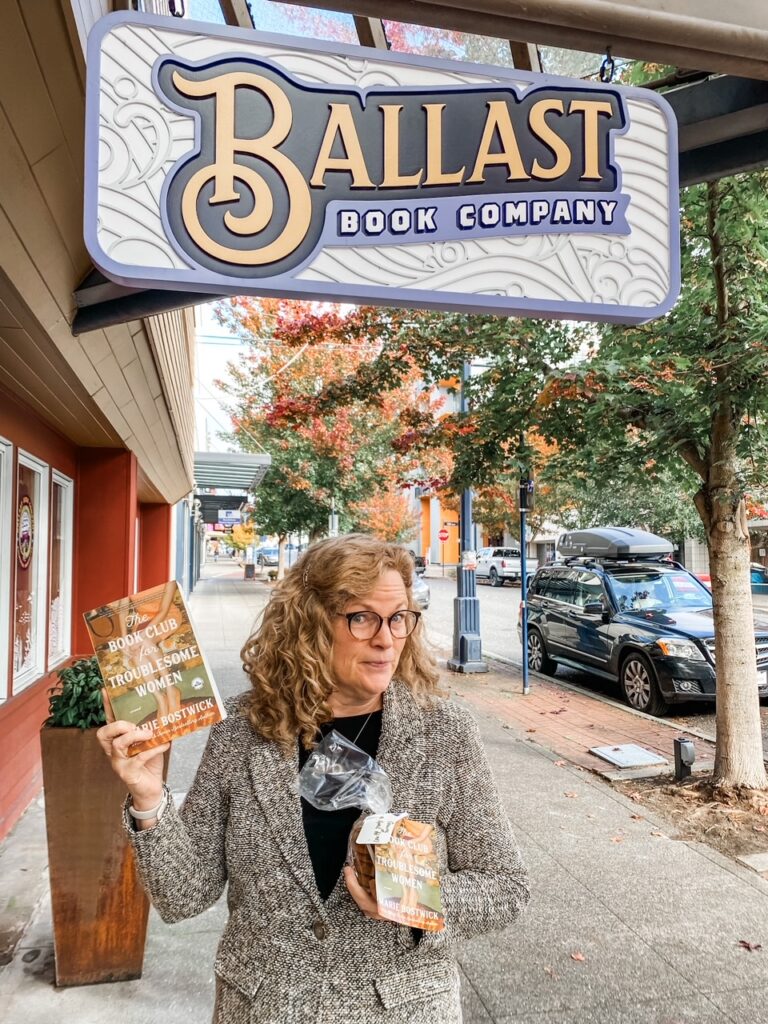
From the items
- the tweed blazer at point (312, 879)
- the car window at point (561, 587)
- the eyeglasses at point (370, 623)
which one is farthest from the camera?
the car window at point (561, 587)

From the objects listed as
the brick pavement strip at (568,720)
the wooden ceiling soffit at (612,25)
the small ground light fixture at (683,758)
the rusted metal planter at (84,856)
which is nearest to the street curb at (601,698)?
the brick pavement strip at (568,720)

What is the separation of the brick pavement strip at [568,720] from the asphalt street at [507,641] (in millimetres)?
457

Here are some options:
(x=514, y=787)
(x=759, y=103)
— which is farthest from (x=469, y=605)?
(x=759, y=103)

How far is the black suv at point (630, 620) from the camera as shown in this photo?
26.7ft

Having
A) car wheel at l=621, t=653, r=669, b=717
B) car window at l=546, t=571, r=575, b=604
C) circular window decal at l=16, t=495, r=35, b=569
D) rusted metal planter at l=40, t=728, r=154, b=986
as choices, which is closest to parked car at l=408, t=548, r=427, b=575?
rusted metal planter at l=40, t=728, r=154, b=986

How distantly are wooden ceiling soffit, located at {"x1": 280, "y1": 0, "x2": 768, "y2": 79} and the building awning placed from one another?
12841mm

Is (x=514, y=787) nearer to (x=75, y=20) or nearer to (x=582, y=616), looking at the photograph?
(x=582, y=616)

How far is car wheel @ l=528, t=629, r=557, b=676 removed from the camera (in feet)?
37.9

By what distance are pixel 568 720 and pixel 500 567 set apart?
26.7 metres

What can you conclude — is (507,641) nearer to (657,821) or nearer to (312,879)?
(657,821)

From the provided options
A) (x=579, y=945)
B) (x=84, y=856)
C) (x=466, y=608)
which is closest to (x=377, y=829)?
(x=84, y=856)

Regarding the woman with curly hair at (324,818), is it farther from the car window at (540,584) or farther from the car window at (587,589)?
the car window at (540,584)

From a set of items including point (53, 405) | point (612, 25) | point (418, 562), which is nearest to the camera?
point (612, 25)

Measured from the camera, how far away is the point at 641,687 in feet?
28.5
